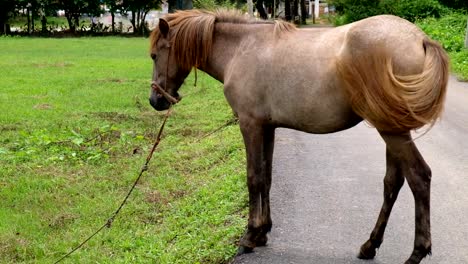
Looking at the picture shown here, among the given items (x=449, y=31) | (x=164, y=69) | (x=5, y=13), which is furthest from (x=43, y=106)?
(x=5, y=13)

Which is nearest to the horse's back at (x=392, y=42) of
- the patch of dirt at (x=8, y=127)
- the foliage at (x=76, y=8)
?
the patch of dirt at (x=8, y=127)

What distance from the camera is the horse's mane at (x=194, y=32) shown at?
5.41 metres

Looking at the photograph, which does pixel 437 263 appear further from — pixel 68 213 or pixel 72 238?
pixel 68 213

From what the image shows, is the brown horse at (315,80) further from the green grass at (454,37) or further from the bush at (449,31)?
the bush at (449,31)

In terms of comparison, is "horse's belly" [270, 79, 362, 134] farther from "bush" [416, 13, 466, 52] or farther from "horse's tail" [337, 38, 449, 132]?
"bush" [416, 13, 466, 52]

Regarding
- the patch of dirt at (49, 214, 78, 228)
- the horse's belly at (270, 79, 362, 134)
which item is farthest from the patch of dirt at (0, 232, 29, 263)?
the horse's belly at (270, 79, 362, 134)

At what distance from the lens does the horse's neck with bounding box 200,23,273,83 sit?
5.39 m

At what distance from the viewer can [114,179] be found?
25.8 feet

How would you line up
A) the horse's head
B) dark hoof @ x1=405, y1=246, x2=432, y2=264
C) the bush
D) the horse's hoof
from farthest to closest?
the bush
the horse's head
the horse's hoof
dark hoof @ x1=405, y1=246, x2=432, y2=264

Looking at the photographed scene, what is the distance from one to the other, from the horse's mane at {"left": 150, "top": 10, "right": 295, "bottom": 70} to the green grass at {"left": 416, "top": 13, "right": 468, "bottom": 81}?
425 inches

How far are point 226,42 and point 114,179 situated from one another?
3.04m

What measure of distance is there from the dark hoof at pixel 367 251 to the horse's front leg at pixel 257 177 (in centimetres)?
78

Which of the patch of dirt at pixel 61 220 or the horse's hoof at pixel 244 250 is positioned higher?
the horse's hoof at pixel 244 250

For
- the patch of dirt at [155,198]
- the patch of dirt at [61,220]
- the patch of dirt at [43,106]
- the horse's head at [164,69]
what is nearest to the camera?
the horse's head at [164,69]
